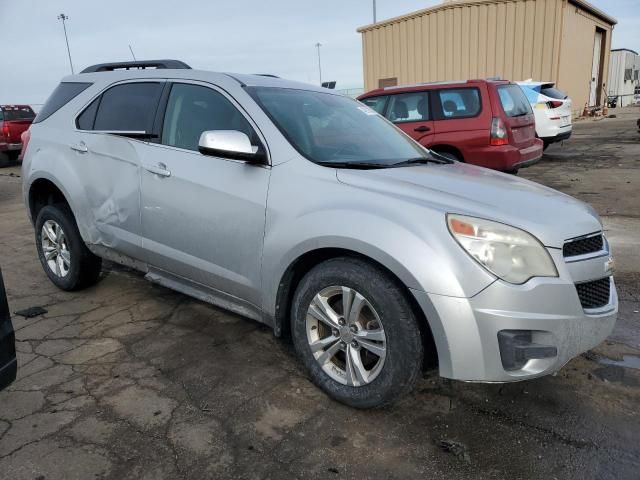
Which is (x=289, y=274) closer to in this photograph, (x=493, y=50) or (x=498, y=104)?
(x=498, y=104)

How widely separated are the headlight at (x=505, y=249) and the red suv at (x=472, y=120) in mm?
5538

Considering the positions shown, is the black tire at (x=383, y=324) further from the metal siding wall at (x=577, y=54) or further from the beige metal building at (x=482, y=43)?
the metal siding wall at (x=577, y=54)

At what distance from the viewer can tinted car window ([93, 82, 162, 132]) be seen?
3.66m

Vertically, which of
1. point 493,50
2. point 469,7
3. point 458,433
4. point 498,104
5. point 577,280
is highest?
point 469,7

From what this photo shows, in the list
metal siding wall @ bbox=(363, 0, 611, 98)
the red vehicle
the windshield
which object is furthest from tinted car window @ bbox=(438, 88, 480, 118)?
metal siding wall @ bbox=(363, 0, 611, 98)

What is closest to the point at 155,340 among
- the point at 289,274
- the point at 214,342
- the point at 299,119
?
the point at 214,342

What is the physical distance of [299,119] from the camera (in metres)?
3.22

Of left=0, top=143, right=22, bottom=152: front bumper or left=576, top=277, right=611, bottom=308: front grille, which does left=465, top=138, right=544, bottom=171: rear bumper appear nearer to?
left=576, top=277, right=611, bottom=308: front grille

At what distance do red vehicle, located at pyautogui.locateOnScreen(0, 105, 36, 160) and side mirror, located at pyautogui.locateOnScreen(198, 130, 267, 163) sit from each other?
15.0m

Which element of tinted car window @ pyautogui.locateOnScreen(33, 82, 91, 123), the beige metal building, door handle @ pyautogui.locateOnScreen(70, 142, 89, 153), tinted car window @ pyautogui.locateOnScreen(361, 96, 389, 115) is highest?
the beige metal building

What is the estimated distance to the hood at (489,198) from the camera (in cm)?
238

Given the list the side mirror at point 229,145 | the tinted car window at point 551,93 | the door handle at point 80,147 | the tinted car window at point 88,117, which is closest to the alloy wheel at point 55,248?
the door handle at point 80,147

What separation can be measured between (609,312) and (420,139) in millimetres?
5857

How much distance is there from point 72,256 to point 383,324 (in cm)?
291
